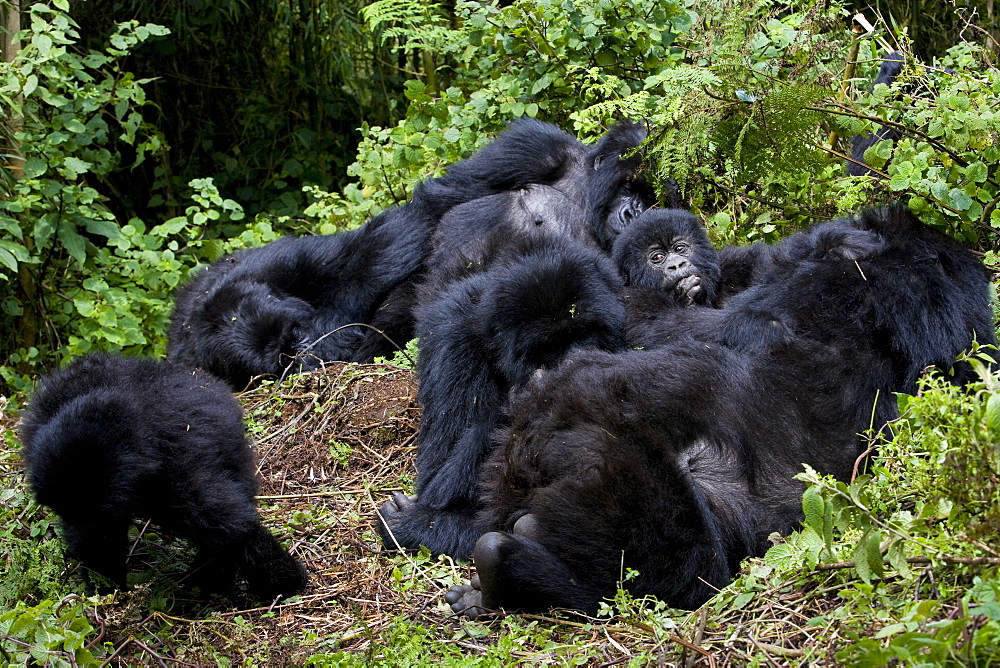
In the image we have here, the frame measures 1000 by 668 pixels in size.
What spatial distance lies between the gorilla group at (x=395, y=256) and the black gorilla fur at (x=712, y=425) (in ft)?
4.81

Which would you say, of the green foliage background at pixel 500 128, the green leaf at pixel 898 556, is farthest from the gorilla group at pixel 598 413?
the green leaf at pixel 898 556

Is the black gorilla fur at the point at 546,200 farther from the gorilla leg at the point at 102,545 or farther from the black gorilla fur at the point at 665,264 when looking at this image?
the gorilla leg at the point at 102,545

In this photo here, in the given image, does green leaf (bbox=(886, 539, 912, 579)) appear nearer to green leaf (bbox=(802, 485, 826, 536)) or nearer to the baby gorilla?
green leaf (bbox=(802, 485, 826, 536))

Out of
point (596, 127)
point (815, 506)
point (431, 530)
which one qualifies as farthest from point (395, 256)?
point (815, 506)

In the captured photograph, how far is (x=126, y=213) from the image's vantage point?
8.42 meters

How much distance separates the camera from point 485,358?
12.5 ft

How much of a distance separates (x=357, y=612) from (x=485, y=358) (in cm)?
113

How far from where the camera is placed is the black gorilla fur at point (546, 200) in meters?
4.83

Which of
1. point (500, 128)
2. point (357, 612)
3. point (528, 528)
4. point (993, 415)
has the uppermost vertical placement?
point (500, 128)

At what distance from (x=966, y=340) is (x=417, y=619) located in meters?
2.08

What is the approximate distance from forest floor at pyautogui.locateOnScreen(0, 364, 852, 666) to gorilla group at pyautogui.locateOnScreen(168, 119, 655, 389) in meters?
0.86

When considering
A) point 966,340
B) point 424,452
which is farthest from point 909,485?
point 424,452

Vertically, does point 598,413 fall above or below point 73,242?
below

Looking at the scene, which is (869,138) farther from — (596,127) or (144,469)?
(144,469)
